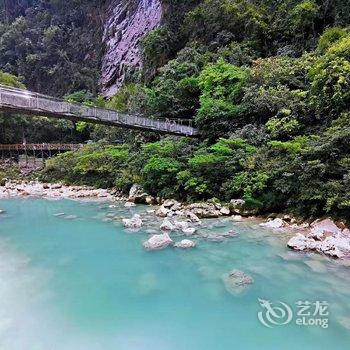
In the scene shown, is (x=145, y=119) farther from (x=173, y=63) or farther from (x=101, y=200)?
(x=173, y=63)

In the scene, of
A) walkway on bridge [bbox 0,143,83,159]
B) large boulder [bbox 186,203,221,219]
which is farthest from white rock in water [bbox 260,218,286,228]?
walkway on bridge [bbox 0,143,83,159]

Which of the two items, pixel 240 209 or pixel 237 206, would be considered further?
pixel 237 206

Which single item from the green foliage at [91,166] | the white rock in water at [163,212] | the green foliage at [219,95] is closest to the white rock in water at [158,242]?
the white rock in water at [163,212]

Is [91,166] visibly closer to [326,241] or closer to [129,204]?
[129,204]

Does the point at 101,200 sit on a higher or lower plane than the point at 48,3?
lower

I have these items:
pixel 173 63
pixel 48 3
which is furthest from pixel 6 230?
pixel 48 3

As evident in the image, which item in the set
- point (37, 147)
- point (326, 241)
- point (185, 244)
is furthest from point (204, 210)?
point (37, 147)
